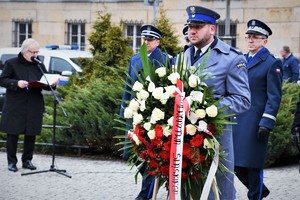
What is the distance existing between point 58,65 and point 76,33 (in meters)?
14.2

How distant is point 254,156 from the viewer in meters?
8.27

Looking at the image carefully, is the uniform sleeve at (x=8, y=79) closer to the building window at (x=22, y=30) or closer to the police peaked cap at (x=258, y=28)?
the police peaked cap at (x=258, y=28)

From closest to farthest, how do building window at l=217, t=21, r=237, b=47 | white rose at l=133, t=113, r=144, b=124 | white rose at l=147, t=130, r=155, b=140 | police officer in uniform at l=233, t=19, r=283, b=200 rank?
white rose at l=147, t=130, r=155, b=140, white rose at l=133, t=113, r=144, b=124, police officer in uniform at l=233, t=19, r=283, b=200, building window at l=217, t=21, r=237, b=47

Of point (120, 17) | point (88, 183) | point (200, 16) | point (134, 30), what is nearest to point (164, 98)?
point (200, 16)

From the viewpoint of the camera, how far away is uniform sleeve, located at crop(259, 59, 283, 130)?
26.6ft

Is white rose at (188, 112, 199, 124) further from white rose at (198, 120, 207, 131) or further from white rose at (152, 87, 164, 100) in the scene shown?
white rose at (152, 87, 164, 100)

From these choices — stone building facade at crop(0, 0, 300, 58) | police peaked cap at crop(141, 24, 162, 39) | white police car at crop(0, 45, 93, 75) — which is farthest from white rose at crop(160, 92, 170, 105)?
stone building facade at crop(0, 0, 300, 58)

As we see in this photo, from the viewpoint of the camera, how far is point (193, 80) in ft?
18.1

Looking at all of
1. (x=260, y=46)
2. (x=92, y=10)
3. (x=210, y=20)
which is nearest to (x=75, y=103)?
(x=260, y=46)

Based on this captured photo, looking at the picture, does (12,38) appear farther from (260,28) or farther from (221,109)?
(221,109)

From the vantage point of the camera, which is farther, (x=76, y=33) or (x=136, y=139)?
(x=76, y=33)

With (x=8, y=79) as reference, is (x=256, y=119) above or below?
below

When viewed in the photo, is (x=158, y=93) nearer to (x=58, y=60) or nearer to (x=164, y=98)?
(x=164, y=98)

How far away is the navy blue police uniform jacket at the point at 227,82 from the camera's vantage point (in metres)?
5.95
